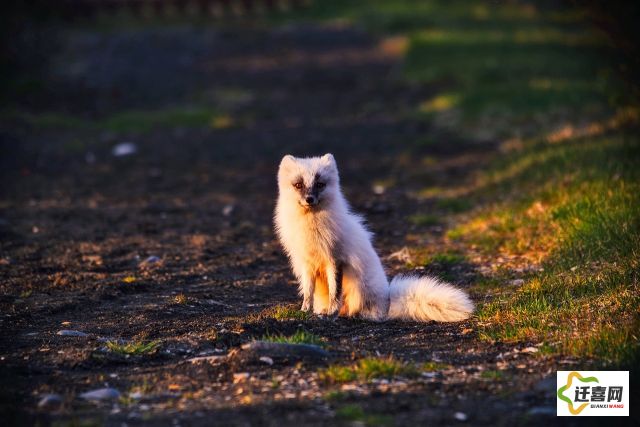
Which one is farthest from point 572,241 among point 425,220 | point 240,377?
point 240,377

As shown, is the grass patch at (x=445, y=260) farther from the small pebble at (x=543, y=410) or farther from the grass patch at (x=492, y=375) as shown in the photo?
the small pebble at (x=543, y=410)

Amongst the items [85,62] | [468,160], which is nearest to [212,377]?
[468,160]

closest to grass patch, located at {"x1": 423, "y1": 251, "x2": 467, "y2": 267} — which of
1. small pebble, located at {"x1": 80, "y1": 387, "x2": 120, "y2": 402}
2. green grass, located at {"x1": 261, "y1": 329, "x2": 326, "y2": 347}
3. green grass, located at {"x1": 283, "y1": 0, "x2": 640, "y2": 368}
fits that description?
green grass, located at {"x1": 283, "y1": 0, "x2": 640, "y2": 368}

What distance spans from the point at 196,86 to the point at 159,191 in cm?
1046

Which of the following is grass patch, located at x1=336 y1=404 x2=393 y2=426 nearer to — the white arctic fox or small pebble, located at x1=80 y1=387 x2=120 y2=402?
small pebble, located at x1=80 y1=387 x2=120 y2=402

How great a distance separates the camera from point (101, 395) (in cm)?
539

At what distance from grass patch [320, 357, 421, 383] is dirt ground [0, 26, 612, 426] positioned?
0.08 metres

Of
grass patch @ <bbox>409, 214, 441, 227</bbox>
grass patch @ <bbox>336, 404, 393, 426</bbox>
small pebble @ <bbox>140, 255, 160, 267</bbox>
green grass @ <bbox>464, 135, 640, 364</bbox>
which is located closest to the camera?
grass patch @ <bbox>336, 404, 393, 426</bbox>

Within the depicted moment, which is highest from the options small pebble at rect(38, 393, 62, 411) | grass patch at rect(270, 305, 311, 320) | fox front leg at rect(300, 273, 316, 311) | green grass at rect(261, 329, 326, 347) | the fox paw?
fox front leg at rect(300, 273, 316, 311)

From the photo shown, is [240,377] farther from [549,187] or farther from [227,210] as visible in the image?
[227,210]

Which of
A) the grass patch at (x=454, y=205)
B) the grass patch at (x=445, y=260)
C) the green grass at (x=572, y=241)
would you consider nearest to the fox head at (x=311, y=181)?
the green grass at (x=572, y=241)

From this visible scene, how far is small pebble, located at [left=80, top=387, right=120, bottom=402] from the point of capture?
17.6 ft

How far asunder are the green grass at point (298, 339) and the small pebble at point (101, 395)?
46.3 inches

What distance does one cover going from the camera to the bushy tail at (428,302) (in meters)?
7.05
